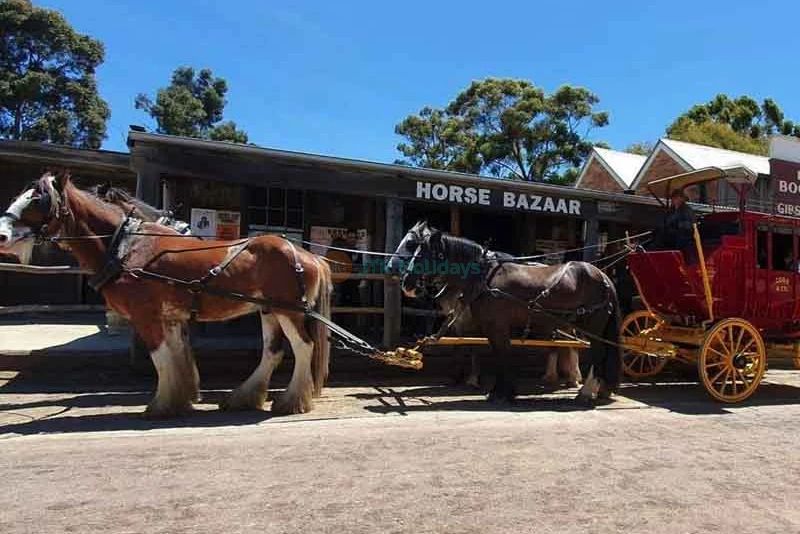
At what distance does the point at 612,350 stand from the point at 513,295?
5.03 feet

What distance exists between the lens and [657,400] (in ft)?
25.5

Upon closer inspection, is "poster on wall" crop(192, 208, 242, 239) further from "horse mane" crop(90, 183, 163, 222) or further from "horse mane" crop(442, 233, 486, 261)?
"horse mane" crop(442, 233, 486, 261)

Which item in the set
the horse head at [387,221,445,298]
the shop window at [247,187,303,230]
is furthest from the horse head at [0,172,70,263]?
the shop window at [247,187,303,230]

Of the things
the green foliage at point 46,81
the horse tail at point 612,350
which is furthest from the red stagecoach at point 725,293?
the green foliage at point 46,81

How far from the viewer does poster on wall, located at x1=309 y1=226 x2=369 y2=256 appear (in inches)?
468

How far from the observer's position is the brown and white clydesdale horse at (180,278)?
5.84 meters

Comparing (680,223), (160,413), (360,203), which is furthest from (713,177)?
(160,413)

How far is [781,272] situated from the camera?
27.1 ft

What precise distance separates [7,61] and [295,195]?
22.5 meters

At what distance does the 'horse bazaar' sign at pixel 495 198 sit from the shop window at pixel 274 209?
385 cm

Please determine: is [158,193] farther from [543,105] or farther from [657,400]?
[543,105]

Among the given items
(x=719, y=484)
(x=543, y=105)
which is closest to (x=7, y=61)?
(x=543, y=105)

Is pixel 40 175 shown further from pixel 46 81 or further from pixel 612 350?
pixel 46 81

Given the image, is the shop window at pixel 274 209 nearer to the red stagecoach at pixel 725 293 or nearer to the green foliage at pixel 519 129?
the red stagecoach at pixel 725 293
